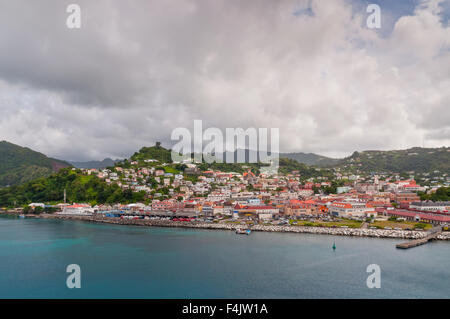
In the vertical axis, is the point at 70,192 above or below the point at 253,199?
above

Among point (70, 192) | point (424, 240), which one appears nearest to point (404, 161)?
point (424, 240)

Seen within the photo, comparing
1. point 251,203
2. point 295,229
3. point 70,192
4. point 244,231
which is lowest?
point 244,231

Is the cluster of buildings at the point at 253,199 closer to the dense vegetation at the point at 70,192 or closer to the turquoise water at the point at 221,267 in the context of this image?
the dense vegetation at the point at 70,192

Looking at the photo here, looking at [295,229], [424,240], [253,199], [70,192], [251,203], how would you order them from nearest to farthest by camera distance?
1. [424,240]
2. [295,229]
3. [251,203]
4. [253,199]
5. [70,192]

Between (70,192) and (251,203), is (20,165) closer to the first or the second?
(70,192)

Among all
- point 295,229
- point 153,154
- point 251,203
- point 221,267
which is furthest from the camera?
point 153,154

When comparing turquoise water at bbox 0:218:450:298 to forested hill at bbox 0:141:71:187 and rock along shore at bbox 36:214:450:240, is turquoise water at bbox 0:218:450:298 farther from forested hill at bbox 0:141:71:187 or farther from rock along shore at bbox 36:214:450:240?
forested hill at bbox 0:141:71:187
